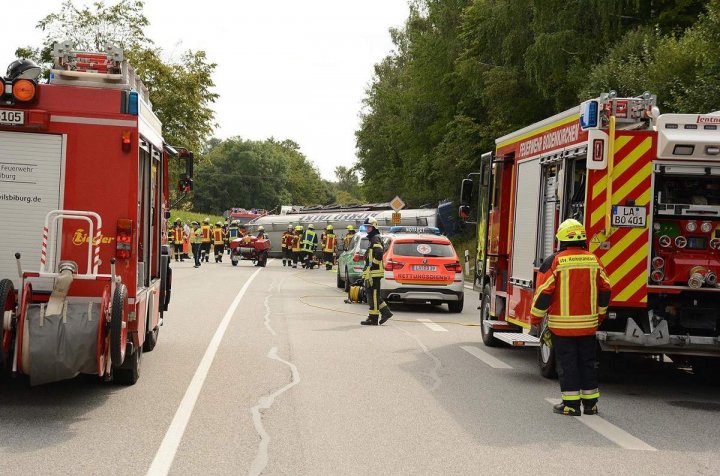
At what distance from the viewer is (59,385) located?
9422 millimetres

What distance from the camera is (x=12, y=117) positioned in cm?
834

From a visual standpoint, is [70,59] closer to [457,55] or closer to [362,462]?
[362,462]

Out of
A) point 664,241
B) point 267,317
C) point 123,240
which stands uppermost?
point 664,241

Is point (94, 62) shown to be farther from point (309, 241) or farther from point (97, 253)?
point (309, 241)

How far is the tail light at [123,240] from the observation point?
28.1ft

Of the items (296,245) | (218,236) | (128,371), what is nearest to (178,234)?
(218,236)

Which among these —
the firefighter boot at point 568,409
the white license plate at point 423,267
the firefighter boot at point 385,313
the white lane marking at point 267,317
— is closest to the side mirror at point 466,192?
the firefighter boot at point 385,313

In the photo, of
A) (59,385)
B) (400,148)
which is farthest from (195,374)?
(400,148)

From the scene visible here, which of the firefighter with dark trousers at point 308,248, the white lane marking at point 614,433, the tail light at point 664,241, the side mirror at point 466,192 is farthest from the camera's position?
the firefighter with dark trousers at point 308,248

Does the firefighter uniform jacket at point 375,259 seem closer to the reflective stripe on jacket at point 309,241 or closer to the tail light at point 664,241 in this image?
the tail light at point 664,241

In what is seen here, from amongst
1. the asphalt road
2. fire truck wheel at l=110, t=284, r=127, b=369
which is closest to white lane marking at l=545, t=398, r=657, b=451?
the asphalt road

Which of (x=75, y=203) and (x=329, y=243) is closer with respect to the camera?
(x=75, y=203)

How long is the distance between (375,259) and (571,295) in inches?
319

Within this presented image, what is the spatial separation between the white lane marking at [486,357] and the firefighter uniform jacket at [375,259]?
10.6 ft
